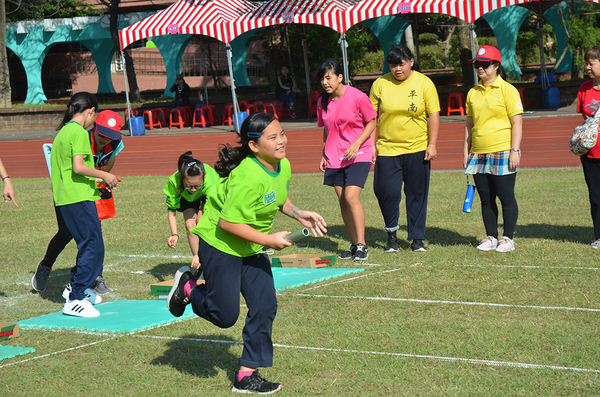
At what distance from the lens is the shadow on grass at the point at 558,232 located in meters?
7.65

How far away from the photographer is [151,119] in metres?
25.6

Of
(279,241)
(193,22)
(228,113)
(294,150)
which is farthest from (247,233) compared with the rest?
(228,113)

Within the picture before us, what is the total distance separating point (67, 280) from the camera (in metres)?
7.18

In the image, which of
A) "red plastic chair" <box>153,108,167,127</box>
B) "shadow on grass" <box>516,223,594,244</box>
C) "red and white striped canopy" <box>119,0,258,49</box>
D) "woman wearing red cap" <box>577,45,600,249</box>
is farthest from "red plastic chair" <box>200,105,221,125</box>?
"woman wearing red cap" <box>577,45,600,249</box>

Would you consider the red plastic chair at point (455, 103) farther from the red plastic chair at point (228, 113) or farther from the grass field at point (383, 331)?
the grass field at point (383, 331)

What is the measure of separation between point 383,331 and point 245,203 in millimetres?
1644

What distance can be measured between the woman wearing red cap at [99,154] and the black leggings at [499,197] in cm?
363

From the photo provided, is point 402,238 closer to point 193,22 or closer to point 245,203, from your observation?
point 245,203

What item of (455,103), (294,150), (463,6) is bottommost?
(294,150)

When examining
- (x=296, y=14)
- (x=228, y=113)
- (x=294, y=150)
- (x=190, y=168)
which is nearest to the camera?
(x=190, y=168)

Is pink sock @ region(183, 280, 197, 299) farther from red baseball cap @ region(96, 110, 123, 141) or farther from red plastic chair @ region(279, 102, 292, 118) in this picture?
red plastic chair @ region(279, 102, 292, 118)

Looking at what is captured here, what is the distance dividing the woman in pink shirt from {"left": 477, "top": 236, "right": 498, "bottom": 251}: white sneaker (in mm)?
1190

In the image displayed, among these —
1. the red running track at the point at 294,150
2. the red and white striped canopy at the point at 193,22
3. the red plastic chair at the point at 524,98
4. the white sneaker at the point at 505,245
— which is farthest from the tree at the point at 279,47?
the white sneaker at the point at 505,245

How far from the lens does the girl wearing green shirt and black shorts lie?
3.90m
